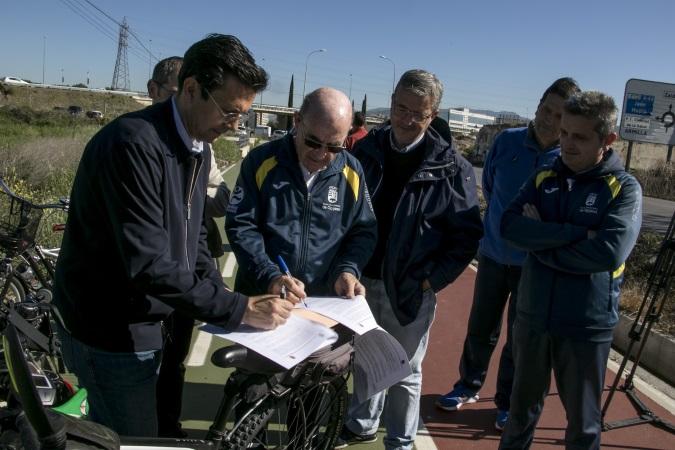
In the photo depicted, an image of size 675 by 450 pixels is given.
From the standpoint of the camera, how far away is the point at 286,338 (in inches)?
85.7

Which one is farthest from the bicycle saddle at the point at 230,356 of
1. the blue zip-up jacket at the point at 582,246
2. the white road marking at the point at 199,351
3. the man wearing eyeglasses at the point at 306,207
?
the white road marking at the point at 199,351

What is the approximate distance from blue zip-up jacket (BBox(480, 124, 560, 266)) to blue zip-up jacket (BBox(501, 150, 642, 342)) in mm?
902

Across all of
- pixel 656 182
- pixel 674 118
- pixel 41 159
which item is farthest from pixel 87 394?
pixel 656 182

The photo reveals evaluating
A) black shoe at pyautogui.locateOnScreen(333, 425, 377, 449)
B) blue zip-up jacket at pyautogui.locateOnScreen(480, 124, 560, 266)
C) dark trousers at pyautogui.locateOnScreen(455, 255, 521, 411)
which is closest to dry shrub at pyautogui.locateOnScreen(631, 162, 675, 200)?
blue zip-up jacket at pyautogui.locateOnScreen(480, 124, 560, 266)

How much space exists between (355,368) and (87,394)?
1.18m

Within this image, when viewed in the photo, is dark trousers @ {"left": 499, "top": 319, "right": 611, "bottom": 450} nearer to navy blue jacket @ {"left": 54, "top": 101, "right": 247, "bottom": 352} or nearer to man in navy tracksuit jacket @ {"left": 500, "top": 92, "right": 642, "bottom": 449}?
man in navy tracksuit jacket @ {"left": 500, "top": 92, "right": 642, "bottom": 449}

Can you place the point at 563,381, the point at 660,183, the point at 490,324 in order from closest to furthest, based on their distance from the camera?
the point at 563,381 → the point at 490,324 → the point at 660,183

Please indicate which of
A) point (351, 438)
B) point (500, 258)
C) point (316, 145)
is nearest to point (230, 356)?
point (316, 145)

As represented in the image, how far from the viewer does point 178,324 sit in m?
3.50

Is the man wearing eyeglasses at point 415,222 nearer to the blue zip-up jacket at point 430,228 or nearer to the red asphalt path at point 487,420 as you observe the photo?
the blue zip-up jacket at point 430,228

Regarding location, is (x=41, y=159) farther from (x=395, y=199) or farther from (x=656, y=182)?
(x=656, y=182)

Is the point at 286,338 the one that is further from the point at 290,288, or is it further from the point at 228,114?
the point at 228,114

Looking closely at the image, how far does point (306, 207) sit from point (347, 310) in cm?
58

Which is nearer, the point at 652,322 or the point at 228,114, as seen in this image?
the point at 228,114
